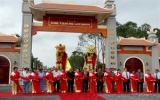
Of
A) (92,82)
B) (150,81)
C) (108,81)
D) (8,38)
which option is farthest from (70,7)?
(150,81)

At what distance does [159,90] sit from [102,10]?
20.3 feet

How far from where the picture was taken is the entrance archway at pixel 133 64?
15.2m

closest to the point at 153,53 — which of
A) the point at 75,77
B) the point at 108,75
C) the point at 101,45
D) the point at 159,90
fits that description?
the point at 159,90

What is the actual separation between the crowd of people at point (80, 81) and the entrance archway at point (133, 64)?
153 inches

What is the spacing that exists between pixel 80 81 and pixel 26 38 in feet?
17.2

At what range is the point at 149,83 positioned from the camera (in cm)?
1095

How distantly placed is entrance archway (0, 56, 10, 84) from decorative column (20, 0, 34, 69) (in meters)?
1.24

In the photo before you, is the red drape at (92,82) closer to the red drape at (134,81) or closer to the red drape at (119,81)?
the red drape at (119,81)

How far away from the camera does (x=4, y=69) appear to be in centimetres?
1420

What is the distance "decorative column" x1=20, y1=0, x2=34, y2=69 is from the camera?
44.8 ft

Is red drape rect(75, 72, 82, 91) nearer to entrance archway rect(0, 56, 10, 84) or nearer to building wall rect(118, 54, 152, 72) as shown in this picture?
building wall rect(118, 54, 152, 72)

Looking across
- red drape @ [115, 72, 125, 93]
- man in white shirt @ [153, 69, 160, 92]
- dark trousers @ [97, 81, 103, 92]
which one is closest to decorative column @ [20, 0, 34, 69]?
dark trousers @ [97, 81, 103, 92]

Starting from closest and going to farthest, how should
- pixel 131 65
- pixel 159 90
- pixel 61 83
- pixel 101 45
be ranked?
1. pixel 61 83
2. pixel 159 90
3. pixel 131 65
4. pixel 101 45

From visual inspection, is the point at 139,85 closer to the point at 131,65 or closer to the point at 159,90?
the point at 159,90
